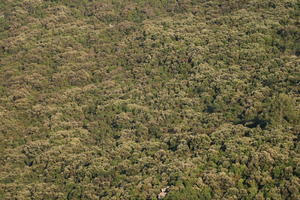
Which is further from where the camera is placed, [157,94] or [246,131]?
[157,94]

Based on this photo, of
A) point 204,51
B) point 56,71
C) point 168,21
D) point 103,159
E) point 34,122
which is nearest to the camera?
point 103,159

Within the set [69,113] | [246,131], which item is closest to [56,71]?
[69,113]

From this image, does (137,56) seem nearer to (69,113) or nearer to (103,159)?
(69,113)

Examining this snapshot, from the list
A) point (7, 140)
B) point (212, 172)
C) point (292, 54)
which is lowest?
point (7, 140)

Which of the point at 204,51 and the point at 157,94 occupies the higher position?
the point at 204,51

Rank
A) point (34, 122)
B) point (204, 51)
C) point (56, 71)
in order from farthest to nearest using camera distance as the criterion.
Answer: point (56, 71) → point (204, 51) → point (34, 122)

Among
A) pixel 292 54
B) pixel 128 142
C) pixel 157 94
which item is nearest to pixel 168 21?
pixel 157 94
